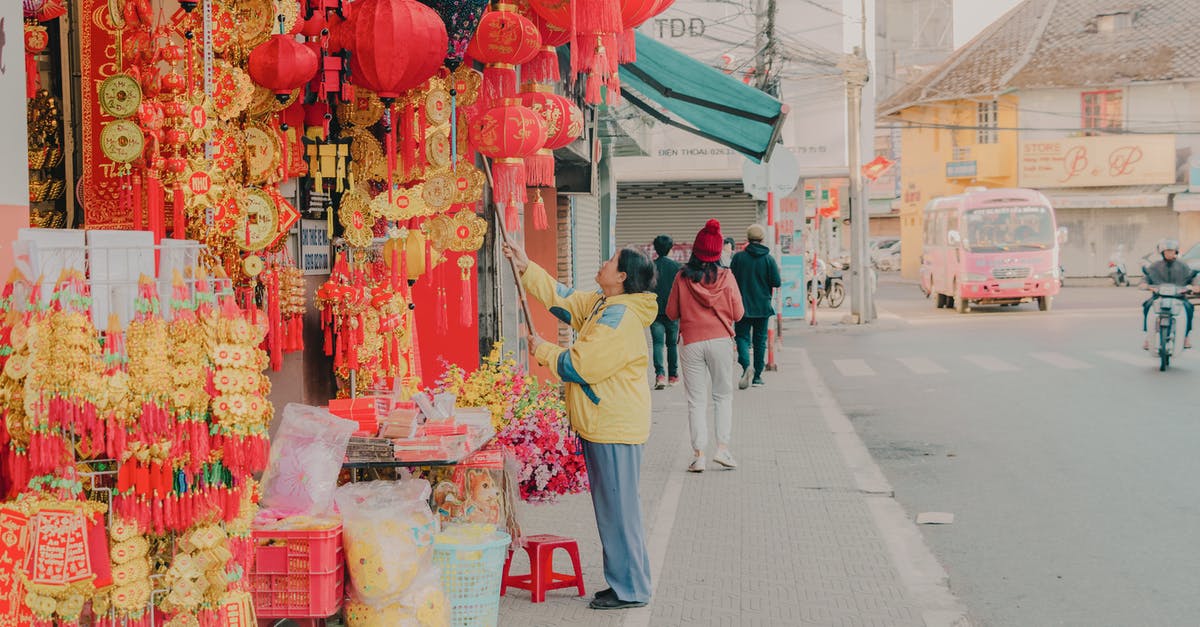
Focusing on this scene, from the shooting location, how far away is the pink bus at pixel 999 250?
1232 inches

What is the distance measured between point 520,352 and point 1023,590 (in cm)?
677

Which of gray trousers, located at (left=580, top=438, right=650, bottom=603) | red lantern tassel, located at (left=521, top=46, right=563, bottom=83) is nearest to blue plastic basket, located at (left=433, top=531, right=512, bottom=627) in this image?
gray trousers, located at (left=580, top=438, right=650, bottom=603)

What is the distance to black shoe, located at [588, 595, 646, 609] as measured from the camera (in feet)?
20.7

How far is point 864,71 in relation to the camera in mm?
27406

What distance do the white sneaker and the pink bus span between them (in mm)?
22900

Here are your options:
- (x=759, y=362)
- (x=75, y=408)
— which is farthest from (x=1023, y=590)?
(x=759, y=362)

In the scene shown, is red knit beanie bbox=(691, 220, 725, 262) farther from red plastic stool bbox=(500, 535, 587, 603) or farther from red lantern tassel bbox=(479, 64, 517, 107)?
red plastic stool bbox=(500, 535, 587, 603)

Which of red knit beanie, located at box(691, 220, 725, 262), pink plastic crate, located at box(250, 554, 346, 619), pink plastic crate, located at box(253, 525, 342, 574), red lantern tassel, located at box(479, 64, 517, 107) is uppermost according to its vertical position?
red lantern tassel, located at box(479, 64, 517, 107)

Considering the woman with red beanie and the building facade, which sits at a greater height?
the building facade

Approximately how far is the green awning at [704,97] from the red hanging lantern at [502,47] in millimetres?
3810

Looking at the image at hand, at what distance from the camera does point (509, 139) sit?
6.98 meters

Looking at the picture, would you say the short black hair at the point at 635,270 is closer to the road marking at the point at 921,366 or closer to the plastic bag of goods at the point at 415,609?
the plastic bag of goods at the point at 415,609

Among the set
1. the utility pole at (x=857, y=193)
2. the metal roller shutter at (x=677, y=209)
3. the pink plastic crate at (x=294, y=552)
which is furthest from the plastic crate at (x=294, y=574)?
the metal roller shutter at (x=677, y=209)

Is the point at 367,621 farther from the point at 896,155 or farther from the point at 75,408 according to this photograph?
the point at 896,155
